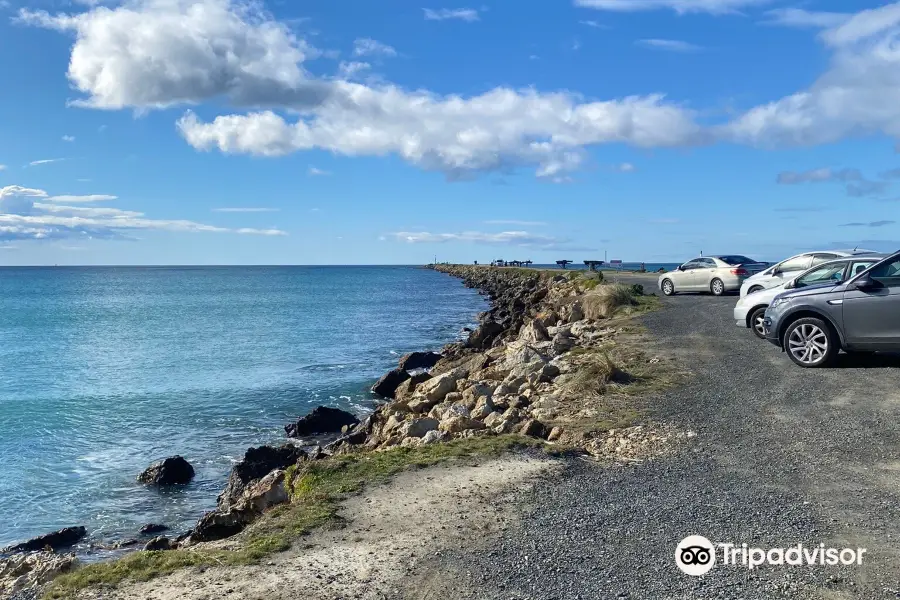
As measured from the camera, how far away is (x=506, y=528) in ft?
19.5

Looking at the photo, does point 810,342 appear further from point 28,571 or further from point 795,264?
point 28,571

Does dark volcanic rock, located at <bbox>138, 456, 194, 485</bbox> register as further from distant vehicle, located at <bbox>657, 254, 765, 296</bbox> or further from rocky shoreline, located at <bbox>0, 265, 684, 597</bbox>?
distant vehicle, located at <bbox>657, 254, 765, 296</bbox>

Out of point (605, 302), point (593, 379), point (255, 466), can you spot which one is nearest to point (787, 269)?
point (605, 302)

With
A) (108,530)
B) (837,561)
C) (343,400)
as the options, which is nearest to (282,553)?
(837,561)

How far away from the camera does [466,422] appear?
10.2m

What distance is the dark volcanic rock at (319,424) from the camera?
16.9m

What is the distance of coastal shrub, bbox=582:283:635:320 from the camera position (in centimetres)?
2470

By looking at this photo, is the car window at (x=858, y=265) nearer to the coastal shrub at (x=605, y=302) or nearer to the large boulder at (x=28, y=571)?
the coastal shrub at (x=605, y=302)

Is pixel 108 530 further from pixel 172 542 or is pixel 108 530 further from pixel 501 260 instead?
pixel 501 260

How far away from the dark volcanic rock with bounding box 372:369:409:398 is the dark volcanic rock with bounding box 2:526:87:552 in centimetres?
1152

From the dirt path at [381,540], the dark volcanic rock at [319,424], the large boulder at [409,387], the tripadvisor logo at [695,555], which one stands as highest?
the tripadvisor logo at [695,555]

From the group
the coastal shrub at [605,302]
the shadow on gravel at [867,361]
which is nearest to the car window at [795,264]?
the coastal shrub at [605,302]

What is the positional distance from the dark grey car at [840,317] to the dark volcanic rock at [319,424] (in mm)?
10023

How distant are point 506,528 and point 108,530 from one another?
873 cm
